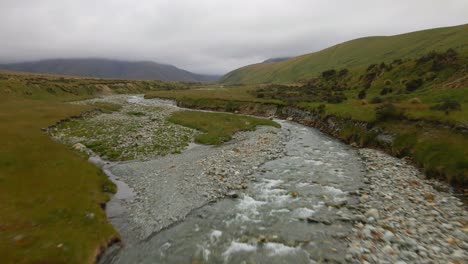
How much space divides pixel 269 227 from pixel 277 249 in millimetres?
2007

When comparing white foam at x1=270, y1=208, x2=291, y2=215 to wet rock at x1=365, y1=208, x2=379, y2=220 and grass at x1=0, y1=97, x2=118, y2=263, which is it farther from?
grass at x1=0, y1=97, x2=118, y2=263

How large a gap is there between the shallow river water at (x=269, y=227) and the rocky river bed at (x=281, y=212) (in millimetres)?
58

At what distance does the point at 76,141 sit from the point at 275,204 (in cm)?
2963

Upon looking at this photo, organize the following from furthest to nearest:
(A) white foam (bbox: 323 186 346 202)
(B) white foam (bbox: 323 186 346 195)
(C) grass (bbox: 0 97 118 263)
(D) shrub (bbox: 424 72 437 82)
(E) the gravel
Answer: (D) shrub (bbox: 424 72 437 82) < (B) white foam (bbox: 323 186 346 195) < (A) white foam (bbox: 323 186 346 202) < (C) grass (bbox: 0 97 118 263) < (E) the gravel

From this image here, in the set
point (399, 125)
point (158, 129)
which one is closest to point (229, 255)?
point (399, 125)

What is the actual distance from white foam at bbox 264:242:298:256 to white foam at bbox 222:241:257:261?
754 mm

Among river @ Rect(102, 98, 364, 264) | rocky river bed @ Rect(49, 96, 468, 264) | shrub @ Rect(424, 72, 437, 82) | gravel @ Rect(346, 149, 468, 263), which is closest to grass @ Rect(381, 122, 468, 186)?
rocky river bed @ Rect(49, 96, 468, 264)

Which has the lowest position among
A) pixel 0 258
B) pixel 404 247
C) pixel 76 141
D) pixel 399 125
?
pixel 76 141

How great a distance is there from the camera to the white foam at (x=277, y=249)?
41.8ft

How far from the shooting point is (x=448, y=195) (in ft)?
57.1

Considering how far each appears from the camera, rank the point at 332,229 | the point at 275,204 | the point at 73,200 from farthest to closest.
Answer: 1. the point at 275,204
2. the point at 73,200
3. the point at 332,229

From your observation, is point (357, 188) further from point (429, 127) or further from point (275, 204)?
point (429, 127)

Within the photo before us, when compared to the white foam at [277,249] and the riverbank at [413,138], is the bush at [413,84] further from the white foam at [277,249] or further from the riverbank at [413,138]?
the white foam at [277,249]

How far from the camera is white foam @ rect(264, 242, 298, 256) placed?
41.8 feet
